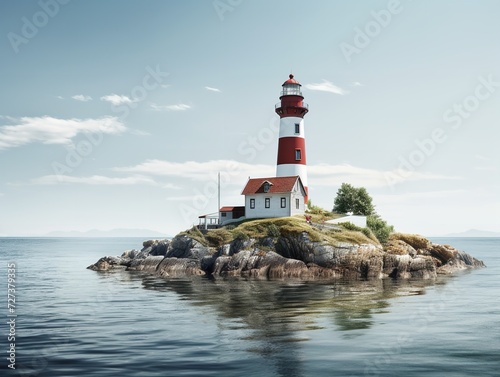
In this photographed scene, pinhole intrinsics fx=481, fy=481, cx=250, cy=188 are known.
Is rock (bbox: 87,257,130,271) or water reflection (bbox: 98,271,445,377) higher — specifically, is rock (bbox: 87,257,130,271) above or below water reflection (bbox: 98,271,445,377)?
above

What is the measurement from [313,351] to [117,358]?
22.8ft

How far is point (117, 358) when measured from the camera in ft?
54.4

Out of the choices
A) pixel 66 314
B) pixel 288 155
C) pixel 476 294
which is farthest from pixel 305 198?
pixel 66 314

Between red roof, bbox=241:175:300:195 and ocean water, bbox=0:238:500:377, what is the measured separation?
20.8 m

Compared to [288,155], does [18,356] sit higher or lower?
lower

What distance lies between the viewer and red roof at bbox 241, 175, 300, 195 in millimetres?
57153

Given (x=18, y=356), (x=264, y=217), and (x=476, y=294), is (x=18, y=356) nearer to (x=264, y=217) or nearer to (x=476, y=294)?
(x=476, y=294)

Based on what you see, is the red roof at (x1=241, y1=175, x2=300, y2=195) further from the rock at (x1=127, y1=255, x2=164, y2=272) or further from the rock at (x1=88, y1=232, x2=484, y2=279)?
the rock at (x1=127, y1=255, x2=164, y2=272)

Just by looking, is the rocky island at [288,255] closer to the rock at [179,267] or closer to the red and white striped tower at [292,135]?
the rock at [179,267]

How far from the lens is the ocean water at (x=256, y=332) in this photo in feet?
51.7

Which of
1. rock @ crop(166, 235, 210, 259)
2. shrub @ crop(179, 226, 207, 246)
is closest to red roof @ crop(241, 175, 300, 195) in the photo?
shrub @ crop(179, 226, 207, 246)

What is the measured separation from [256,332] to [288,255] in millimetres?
28176

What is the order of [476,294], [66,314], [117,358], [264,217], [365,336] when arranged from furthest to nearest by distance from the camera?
[264,217] < [476,294] < [66,314] < [365,336] < [117,358]

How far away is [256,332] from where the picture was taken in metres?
20.7
